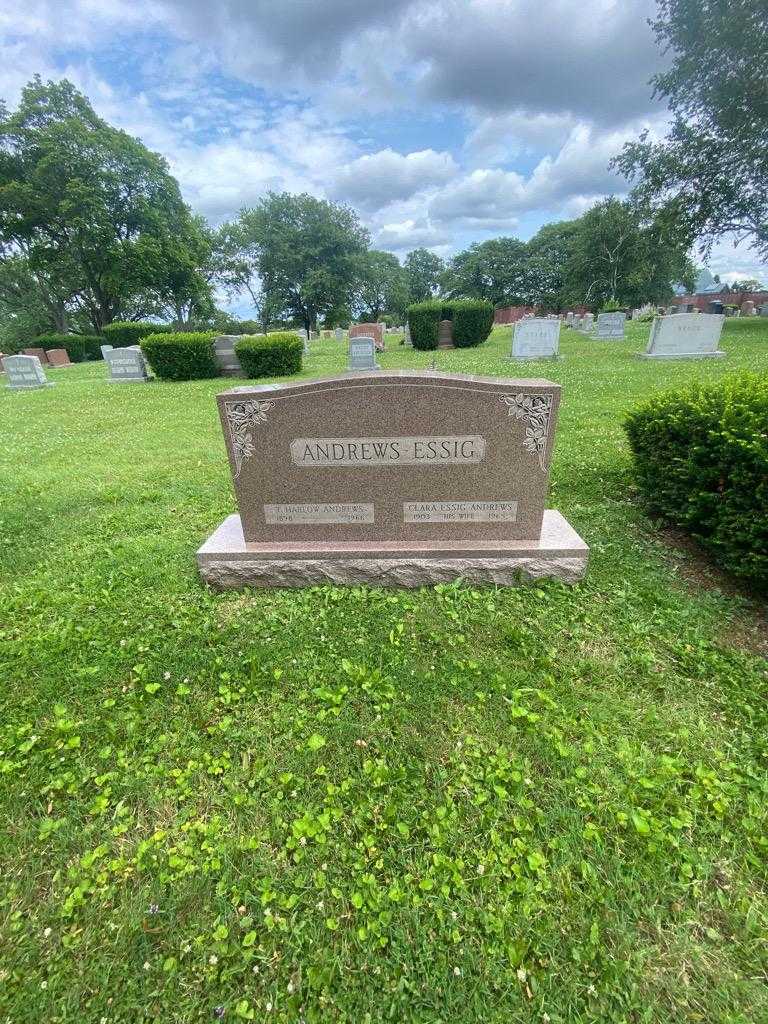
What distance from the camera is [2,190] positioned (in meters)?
27.7

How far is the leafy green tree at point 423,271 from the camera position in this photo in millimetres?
74000

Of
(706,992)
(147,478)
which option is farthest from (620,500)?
(147,478)

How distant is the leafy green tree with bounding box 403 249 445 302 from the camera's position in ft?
243

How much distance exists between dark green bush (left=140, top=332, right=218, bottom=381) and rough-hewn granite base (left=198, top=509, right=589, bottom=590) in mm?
13774

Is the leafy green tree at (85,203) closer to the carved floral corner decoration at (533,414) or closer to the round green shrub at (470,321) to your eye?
the round green shrub at (470,321)

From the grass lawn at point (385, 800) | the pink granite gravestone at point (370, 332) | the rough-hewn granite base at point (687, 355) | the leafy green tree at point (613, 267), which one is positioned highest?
the leafy green tree at point (613, 267)

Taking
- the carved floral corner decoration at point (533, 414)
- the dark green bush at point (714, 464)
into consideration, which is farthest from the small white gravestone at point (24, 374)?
the dark green bush at point (714, 464)

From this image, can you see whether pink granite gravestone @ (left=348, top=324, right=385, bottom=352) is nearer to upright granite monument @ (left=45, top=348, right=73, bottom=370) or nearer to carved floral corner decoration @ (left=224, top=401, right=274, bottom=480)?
upright granite monument @ (left=45, top=348, right=73, bottom=370)

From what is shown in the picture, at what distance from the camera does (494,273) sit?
64.9 meters

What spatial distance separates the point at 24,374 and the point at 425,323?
50.8 ft

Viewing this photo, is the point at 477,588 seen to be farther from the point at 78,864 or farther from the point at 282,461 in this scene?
the point at 78,864

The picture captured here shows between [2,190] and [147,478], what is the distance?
35205 millimetres

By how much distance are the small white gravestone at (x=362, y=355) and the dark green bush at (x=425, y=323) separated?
425 cm

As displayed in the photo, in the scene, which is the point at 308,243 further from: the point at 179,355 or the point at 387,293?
the point at 179,355
